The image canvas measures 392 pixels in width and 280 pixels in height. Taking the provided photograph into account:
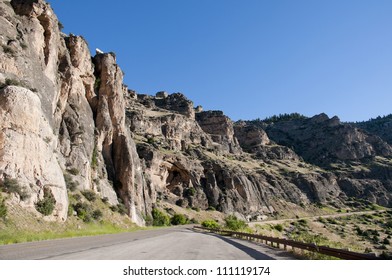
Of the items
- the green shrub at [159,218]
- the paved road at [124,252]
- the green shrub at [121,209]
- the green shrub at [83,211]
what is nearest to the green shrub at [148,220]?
the green shrub at [159,218]

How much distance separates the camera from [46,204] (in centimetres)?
3161

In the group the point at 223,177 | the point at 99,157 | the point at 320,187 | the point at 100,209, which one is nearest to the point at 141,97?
the point at 223,177

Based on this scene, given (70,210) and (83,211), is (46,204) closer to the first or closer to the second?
(70,210)

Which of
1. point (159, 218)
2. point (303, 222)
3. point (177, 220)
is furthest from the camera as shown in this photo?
point (303, 222)

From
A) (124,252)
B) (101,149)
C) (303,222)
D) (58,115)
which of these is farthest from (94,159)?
(303,222)

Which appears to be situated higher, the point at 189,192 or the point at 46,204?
the point at 189,192

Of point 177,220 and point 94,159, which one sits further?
point 177,220

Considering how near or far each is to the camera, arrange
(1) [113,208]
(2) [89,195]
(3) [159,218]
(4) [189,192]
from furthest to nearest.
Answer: (4) [189,192]
(3) [159,218]
(1) [113,208]
(2) [89,195]

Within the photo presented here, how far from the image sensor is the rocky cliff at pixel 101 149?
1292 inches

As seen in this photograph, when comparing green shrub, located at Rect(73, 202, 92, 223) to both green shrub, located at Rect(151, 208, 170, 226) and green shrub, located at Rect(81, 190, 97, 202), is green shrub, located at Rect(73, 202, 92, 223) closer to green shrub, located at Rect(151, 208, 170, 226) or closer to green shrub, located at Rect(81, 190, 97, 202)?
green shrub, located at Rect(81, 190, 97, 202)

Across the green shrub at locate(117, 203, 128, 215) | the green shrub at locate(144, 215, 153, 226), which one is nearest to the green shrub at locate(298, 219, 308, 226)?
the green shrub at locate(144, 215, 153, 226)

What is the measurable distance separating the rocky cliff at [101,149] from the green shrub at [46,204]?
332 millimetres

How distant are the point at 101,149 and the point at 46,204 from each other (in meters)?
32.6

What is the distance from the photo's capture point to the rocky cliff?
3281 centimetres
